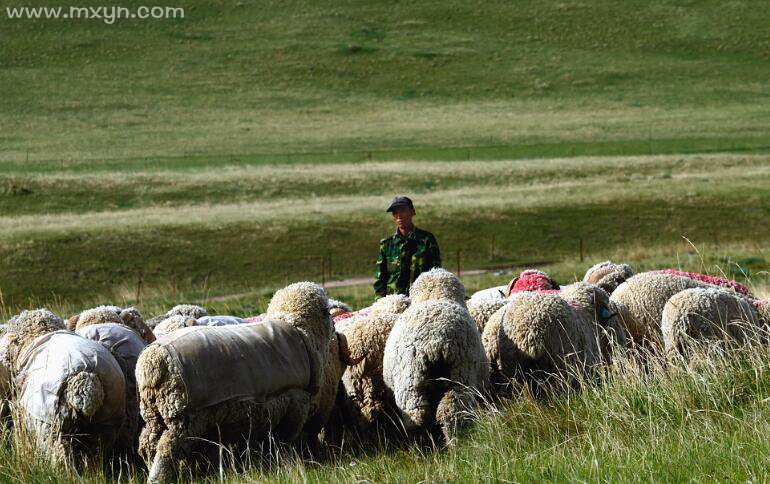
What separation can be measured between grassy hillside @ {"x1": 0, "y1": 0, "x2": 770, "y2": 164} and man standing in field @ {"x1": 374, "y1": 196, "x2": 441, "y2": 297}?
1730 inches

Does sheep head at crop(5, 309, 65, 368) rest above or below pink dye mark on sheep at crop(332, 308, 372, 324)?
above

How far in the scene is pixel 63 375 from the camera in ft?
25.2

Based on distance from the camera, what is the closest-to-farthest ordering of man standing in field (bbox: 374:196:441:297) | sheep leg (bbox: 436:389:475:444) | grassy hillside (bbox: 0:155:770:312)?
sheep leg (bbox: 436:389:475:444) < man standing in field (bbox: 374:196:441:297) < grassy hillside (bbox: 0:155:770:312)

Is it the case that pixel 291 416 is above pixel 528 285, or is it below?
below

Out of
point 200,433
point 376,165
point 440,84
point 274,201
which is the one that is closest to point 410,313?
point 200,433

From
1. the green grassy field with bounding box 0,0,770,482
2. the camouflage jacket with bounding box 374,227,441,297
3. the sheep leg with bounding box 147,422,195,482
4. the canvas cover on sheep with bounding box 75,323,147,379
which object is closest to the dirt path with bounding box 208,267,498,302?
the green grassy field with bounding box 0,0,770,482

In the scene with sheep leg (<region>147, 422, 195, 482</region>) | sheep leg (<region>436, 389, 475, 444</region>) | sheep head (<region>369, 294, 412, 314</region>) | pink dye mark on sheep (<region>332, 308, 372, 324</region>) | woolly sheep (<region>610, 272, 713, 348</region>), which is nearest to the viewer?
sheep leg (<region>147, 422, 195, 482</region>)

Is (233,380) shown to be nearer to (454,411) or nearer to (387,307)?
(454,411)

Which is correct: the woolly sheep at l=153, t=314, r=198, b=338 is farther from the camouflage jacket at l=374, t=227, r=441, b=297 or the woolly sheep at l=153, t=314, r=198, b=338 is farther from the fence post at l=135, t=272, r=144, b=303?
the fence post at l=135, t=272, r=144, b=303

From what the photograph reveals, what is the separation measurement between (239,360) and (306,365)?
0.68 metres

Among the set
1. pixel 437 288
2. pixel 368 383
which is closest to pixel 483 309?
pixel 437 288

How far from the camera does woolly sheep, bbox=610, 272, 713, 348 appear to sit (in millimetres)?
10219

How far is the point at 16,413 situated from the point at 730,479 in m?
4.60

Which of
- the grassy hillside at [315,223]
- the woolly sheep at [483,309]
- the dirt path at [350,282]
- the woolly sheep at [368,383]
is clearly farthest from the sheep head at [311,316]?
the grassy hillside at [315,223]
